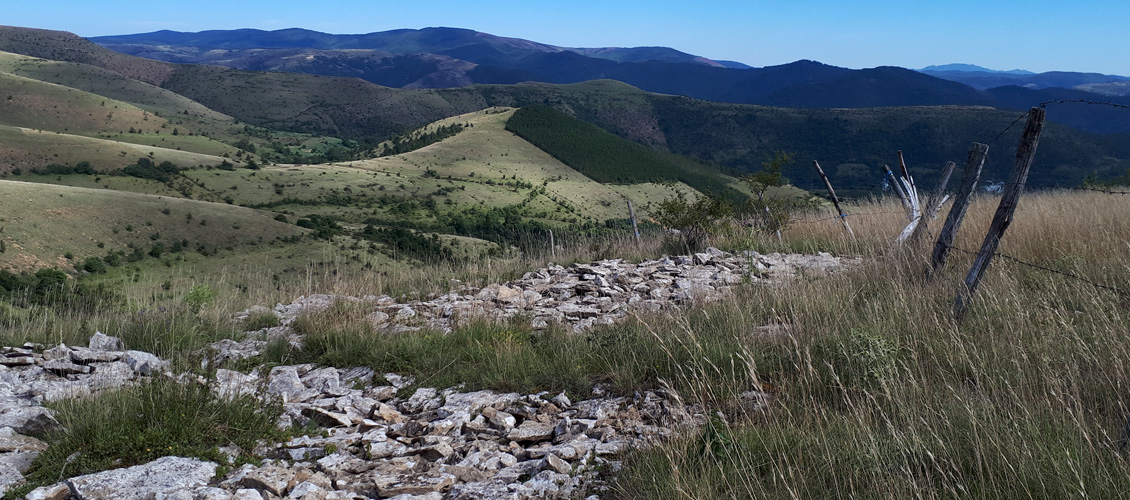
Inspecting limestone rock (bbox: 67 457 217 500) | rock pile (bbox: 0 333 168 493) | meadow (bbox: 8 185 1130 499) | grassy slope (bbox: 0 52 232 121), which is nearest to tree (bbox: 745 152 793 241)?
meadow (bbox: 8 185 1130 499)

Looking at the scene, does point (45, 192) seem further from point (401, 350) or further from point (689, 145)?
point (689, 145)

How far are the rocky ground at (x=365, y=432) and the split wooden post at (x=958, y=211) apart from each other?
209 cm

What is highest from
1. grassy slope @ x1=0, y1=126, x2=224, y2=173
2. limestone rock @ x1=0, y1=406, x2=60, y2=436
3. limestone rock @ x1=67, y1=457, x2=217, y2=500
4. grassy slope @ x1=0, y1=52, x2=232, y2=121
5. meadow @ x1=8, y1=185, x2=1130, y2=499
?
grassy slope @ x1=0, y1=52, x2=232, y2=121

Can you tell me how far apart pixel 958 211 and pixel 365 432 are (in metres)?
5.49

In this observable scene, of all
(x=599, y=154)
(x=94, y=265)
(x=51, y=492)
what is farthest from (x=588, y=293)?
(x=599, y=154)

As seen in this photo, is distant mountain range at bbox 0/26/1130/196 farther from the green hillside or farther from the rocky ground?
the rocky ground

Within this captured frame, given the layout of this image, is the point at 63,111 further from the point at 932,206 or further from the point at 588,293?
the point at 932,206

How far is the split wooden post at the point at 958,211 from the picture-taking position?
582 centimetres

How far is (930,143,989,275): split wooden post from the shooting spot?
19.1ft

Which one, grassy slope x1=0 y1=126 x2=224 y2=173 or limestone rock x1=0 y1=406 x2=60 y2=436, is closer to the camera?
limestone rock x1=0 y1=406 x2=60 y2=436

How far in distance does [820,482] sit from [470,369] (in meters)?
2.79

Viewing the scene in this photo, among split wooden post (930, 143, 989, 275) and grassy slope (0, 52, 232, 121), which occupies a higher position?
grassy slope (0, 52, 232, 121)

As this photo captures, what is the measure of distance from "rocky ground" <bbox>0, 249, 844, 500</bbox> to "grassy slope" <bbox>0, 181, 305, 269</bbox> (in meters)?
43.1

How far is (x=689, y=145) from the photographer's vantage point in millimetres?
167750
